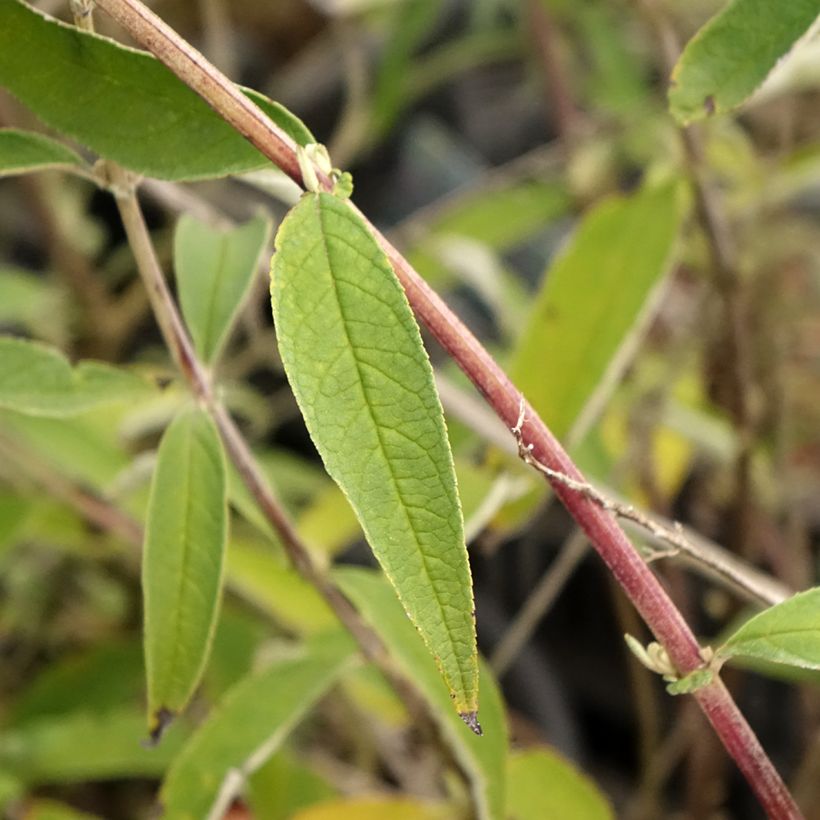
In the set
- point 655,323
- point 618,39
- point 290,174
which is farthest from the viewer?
point 618,39

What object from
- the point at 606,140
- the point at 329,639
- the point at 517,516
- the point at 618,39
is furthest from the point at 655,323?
the point at 329,639

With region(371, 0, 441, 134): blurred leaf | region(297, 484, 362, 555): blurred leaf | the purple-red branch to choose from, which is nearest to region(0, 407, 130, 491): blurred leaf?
region(297, 484, 362, 555): blurred leaf

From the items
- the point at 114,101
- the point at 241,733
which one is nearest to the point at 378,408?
the point at 114,101

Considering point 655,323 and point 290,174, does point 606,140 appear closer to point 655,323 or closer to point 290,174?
point 655,323

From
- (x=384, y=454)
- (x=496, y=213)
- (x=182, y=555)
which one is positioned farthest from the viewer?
(x=496, y=213)

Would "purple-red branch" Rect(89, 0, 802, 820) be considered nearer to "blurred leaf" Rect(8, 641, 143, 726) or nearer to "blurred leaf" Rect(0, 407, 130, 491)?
"blurred leaf" Rect(0, 407, 130, 491)

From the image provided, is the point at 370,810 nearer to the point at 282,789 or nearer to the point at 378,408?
the point at 282,789

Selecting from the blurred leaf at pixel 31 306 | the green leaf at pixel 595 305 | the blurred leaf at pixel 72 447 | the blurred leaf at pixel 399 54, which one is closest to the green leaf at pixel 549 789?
the green leaf at pixel 595 305
